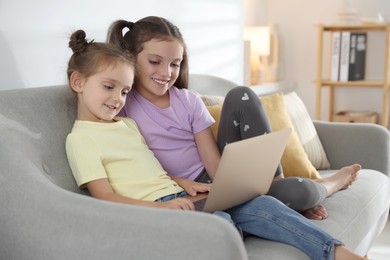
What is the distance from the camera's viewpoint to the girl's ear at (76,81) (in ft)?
5.42

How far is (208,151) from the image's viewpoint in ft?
6.35

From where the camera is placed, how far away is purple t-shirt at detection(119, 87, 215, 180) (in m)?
1.88

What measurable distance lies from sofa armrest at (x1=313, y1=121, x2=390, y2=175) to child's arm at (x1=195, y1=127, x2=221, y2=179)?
→ 923mm

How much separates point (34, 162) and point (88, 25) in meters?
0.86

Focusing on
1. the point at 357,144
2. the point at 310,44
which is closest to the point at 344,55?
the point at 310,44

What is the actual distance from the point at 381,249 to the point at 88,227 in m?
2.00

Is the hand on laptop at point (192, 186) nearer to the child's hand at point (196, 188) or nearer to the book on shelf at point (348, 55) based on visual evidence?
the child's hand at point (196, 188)

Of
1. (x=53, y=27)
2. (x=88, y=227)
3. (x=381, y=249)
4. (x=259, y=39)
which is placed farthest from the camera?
(x=259, y=39)

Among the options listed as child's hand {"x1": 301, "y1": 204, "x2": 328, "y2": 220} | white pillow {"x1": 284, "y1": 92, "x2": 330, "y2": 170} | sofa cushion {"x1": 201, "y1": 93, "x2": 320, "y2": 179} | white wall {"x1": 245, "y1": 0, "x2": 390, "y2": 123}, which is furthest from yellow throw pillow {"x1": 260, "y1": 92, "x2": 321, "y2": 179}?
white wall {"x1": 245, "y1": 0, "x2": 390, "y2": 123}

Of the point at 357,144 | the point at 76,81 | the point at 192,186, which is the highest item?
the point at 76,81

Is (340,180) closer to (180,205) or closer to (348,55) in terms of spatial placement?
(180,205)

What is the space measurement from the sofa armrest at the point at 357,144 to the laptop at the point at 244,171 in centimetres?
107

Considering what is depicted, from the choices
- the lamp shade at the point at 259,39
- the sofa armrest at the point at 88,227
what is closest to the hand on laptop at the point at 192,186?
the sofa armrest at the point at 88,227

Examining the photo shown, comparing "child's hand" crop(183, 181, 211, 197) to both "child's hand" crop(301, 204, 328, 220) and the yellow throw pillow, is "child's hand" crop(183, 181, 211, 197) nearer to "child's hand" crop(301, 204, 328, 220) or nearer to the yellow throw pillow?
"child's hand" crop(301, 204, 328, 220)
